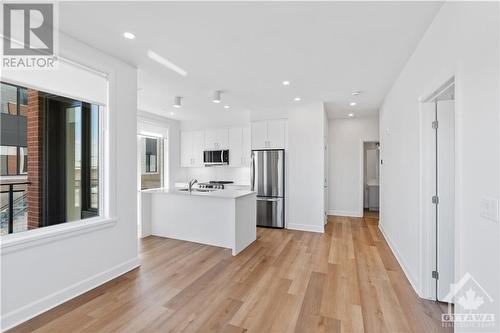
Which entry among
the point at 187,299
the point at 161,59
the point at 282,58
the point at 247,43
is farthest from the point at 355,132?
the point at 187,299

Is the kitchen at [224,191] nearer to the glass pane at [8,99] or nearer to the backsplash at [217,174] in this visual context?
the backsplash at [217,174]

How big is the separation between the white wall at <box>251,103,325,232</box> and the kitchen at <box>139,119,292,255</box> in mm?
171

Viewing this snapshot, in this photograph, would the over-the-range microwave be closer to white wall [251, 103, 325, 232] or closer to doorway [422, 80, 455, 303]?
white wall [251, 103, 325, 232]

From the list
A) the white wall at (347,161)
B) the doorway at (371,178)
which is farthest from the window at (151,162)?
the doorway at (371,178)

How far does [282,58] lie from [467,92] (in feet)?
5.97

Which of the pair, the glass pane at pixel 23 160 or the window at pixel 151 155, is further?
the window at pixel 151 155

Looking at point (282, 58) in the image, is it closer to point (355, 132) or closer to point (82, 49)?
point (82, 49)

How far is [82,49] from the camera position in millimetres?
2381

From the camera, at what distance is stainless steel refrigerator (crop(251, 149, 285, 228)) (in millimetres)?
4977

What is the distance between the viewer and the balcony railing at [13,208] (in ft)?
6.73

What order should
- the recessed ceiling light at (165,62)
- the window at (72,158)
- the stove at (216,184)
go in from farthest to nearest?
the stove at (216,184)
the recessed ceiling light at (165,62)
the window at (72,158)

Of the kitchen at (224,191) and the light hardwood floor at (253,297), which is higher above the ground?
the kitchen at (224,191)

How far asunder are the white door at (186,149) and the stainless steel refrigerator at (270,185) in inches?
95.7
